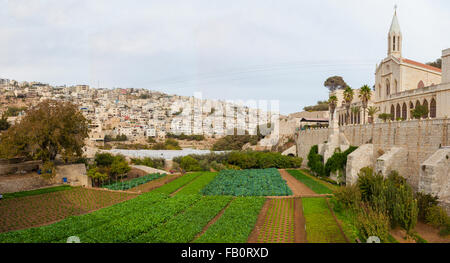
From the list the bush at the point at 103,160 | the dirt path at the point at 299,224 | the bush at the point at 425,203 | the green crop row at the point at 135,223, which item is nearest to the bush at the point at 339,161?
the dirt path at the point at 299,224

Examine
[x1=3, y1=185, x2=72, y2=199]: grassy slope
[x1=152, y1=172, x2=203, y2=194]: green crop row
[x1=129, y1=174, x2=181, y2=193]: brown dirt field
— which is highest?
[x1=3, y1=185, x2=72, y2=199]: grassy slope

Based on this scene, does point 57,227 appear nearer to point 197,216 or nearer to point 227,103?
point 197,216

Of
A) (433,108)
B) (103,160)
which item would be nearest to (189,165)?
(103,160)

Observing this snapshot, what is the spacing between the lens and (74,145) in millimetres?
25031

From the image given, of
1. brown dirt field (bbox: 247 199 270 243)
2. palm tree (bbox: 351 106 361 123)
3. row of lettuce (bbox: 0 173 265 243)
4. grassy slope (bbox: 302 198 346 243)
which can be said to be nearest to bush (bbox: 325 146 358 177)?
grassy slope (bbox: 302 198 346 243)

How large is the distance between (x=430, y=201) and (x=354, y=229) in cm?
449

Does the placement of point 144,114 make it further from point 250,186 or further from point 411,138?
point 411,138

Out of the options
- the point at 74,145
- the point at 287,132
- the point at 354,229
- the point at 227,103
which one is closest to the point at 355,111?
the point at 287,132

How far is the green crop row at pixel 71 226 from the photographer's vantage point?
1190 cm

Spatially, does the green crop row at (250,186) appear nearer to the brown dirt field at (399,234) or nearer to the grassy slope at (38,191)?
the brown dirt field at (399,234)

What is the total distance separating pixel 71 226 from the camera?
13.6 meters

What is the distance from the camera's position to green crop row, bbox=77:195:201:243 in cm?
1189

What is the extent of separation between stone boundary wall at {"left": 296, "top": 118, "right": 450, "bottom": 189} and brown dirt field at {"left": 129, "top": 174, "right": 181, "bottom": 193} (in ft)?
68.5

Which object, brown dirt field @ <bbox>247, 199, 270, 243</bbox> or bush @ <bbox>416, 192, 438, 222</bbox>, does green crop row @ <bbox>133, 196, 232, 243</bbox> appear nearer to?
brown dirt field @ <bbox>247, 199, 270, 243</bbox>
